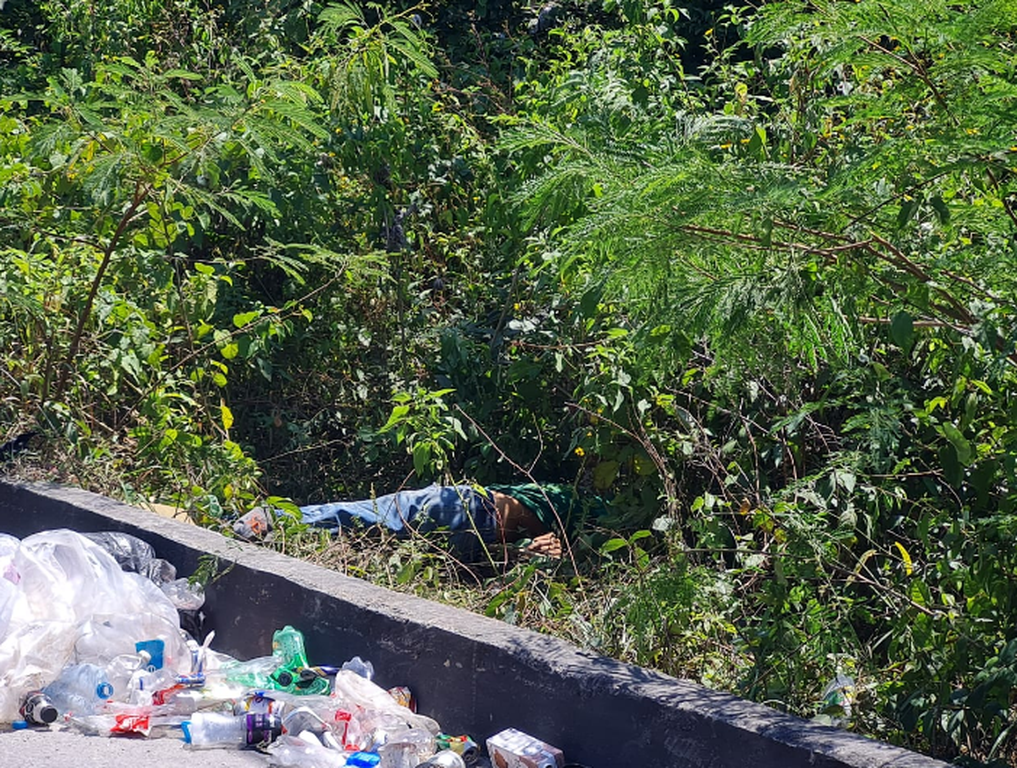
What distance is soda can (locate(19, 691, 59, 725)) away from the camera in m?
3.48

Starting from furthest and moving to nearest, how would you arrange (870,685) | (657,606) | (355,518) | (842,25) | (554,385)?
(554,385), (355,518), (657,606), (870,685), (842,25)

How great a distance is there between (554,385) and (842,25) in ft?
10.3

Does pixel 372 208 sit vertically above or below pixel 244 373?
above

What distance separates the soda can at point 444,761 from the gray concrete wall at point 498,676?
21cm

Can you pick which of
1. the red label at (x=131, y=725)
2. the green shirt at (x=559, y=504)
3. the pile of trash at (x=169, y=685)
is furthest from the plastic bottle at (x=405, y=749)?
the green shirt at (x=559, y=504)

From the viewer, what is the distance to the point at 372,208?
6434 millimetres

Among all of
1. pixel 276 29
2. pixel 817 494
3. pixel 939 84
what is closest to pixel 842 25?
pixel 939 84

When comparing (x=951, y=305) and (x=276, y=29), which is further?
(x=276, y=29)

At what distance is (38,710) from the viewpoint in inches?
137

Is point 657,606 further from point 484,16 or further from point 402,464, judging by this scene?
point 484,16

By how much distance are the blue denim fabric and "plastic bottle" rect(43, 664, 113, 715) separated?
1.37 metres

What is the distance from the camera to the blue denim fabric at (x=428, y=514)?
194 inches

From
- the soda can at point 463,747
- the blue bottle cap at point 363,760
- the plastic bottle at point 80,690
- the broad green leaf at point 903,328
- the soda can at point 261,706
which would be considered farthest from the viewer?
the plastic bottle at point 80,690

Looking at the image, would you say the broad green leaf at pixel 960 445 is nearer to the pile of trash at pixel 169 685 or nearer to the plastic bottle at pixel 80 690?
the pile of trash at pixel 169 685
